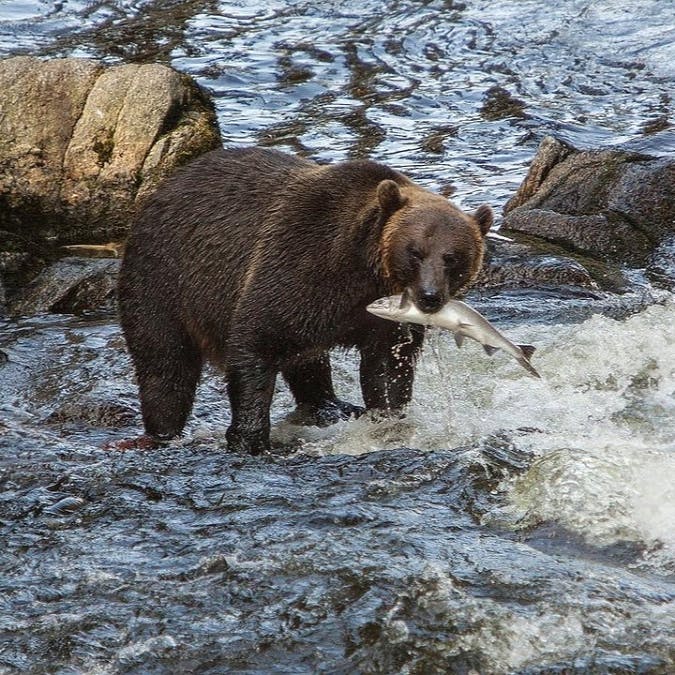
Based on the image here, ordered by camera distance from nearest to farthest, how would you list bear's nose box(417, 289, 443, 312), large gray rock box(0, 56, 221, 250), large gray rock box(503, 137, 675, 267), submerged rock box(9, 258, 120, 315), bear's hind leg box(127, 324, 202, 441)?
1. bear's nose box(417, 289, 443, 312)
2. bear's hind leg box(127, 324, 202, 441)
3. submerged rock box(9, 258, 120, 315)
4. large gray rock box(0, 56, 221, 250)
5. large gray rock box(503, 137, 675, 267)

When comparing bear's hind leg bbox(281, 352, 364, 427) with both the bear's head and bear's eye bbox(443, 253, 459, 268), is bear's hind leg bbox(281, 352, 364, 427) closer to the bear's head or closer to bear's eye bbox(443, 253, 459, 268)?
the bear's head

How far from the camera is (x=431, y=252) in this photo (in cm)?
690

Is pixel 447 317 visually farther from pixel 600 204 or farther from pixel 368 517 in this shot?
pixel 600 204

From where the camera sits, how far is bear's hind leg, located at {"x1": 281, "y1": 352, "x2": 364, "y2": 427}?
26.9 feet

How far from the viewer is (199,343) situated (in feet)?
25.8

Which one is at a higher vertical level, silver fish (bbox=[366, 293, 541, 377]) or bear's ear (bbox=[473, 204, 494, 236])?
bear's ear (bbox=[473, 204, 494, 236])

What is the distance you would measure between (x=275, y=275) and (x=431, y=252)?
897mm

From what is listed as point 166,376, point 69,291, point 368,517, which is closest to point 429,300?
point 368,517

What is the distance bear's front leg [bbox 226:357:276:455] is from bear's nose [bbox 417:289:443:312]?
3.44 ft

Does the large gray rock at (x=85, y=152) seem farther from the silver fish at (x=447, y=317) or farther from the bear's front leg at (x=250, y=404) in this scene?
the silver fish at (x=447, y=317)

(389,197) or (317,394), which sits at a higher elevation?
(389,197)

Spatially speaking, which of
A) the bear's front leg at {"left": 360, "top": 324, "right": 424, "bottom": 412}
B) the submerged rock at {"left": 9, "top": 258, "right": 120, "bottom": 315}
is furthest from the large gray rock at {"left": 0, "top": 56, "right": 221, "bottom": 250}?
the bear's front leg at {"left": 360, "top": 324, "right": 424, "bottom": 412}

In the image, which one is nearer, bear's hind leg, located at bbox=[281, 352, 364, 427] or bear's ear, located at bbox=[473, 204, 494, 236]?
bear's ear, located at bbox=[473, 204, 494, 236]

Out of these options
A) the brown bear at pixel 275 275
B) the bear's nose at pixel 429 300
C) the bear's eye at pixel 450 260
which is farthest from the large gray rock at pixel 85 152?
the bear's nose at pixel 429 300
